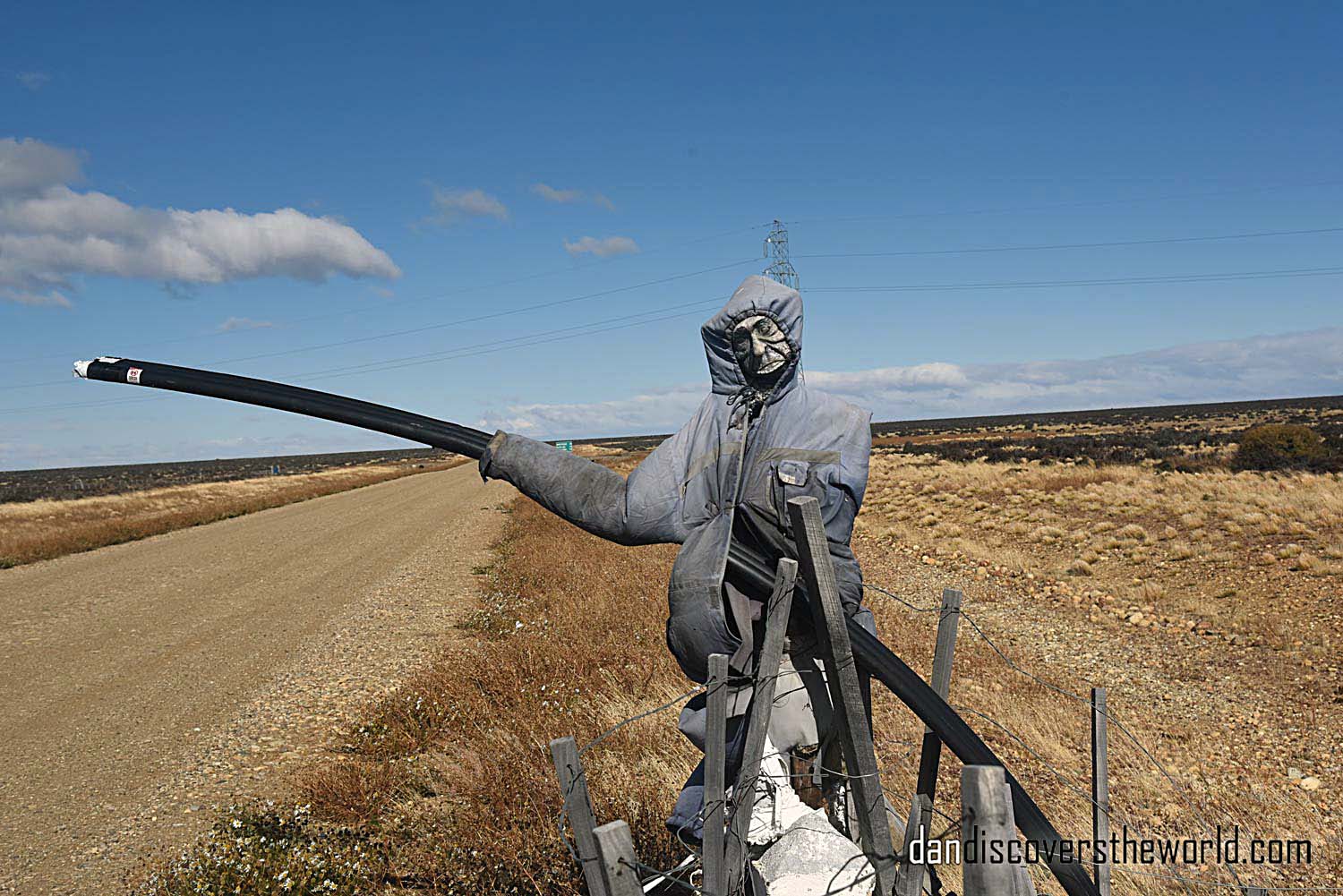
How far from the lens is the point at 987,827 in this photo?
1.57 meters

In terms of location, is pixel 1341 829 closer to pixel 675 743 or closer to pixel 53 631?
pixel 675 743

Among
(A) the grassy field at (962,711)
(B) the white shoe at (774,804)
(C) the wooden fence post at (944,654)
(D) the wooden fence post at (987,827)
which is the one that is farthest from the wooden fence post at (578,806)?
(A) the grassy field at (962,711)

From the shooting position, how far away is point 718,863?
7.83 ft

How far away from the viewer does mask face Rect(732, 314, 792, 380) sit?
2.54 m

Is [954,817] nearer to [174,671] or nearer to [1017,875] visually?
[1017,875]

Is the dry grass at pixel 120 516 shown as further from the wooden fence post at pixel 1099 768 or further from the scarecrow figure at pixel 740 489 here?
the wooden fence post at pixel 1099 768

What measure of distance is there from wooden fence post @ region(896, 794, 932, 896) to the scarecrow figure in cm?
38

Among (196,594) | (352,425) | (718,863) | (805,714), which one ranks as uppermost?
(352,425)

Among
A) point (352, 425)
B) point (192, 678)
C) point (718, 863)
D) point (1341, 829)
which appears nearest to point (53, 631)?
point (192, 678)

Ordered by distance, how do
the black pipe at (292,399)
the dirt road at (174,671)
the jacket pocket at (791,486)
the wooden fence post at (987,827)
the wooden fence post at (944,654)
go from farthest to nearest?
the dirt road at (174,671) → the wooden fence post at (944,654) → the black pipe at (292,399) → the jacket pocket at (791,486) → the wooden fence post at (987,827)

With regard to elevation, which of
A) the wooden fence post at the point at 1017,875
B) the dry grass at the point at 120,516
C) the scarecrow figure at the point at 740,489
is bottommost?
the dry grass at the point at 120,516

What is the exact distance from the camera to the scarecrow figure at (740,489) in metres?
2.45

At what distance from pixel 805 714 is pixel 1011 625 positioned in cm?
919

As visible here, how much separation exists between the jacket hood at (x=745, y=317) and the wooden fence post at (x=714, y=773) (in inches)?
33.3
